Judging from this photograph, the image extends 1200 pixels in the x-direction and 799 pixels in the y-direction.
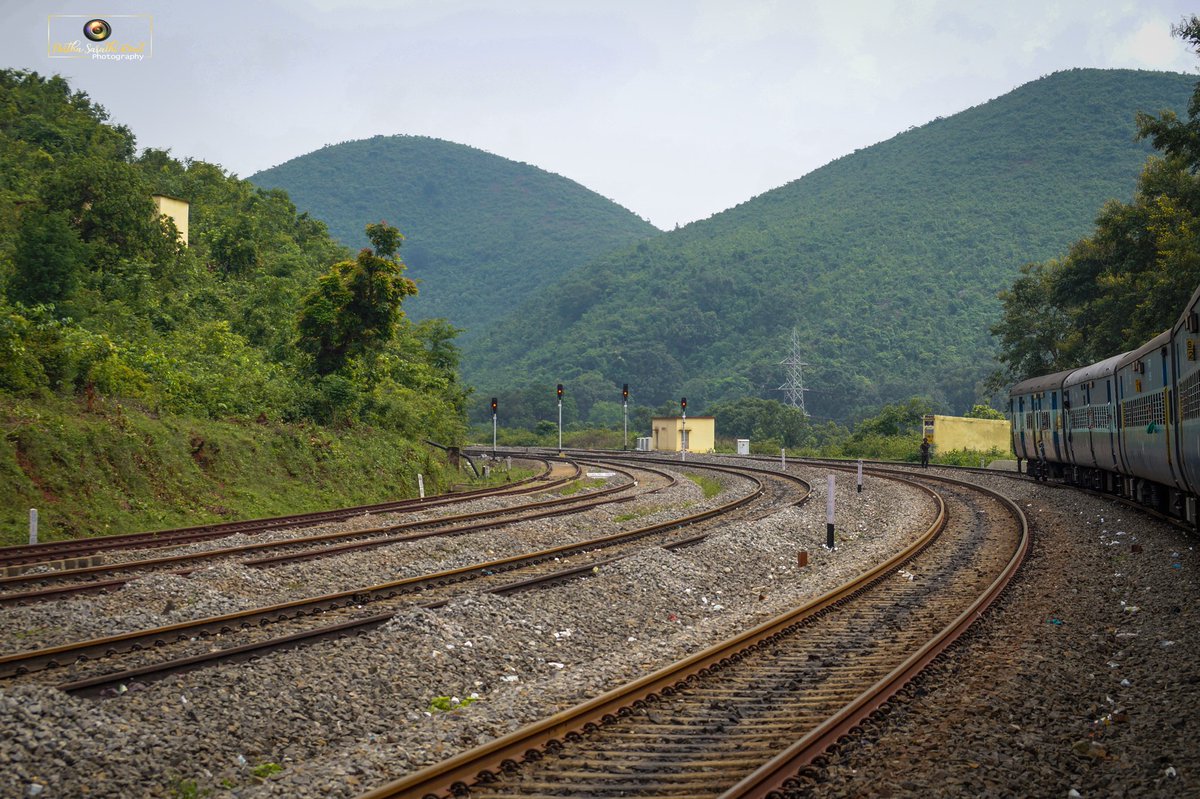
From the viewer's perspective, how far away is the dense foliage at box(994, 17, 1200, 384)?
3222 cm

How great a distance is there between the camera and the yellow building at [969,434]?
174 ft

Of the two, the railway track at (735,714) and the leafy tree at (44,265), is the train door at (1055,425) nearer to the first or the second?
the railway track at (735,714)

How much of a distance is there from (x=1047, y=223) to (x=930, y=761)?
500 ft

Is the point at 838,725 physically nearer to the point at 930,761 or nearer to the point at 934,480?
the point at 930,761

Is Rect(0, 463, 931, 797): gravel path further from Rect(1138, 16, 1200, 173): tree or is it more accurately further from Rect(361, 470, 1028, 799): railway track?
Rect(1138, 16, 1200, 173): tree

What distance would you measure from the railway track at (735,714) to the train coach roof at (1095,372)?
1212 cm

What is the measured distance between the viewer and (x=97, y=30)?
1294 inches

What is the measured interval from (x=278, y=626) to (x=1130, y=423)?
57.6 feet

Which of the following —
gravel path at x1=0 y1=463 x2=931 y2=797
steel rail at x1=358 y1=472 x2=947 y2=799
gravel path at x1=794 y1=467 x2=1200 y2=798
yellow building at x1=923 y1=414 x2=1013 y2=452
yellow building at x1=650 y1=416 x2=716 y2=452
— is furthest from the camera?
yellow building at x1=650 y1=416 x2=716 y2=452

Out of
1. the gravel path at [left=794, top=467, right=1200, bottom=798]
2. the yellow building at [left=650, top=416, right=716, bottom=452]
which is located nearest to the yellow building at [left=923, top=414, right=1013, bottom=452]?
the yellow building at [left=650, top=416, right=716, bottom=452]

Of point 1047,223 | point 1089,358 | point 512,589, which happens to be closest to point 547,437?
point 1089,358

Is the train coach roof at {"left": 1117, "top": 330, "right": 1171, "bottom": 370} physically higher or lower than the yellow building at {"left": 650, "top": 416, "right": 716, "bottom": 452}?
higher

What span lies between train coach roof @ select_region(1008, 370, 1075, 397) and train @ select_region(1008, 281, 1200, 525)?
49 mm

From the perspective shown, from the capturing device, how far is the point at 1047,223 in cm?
14325
